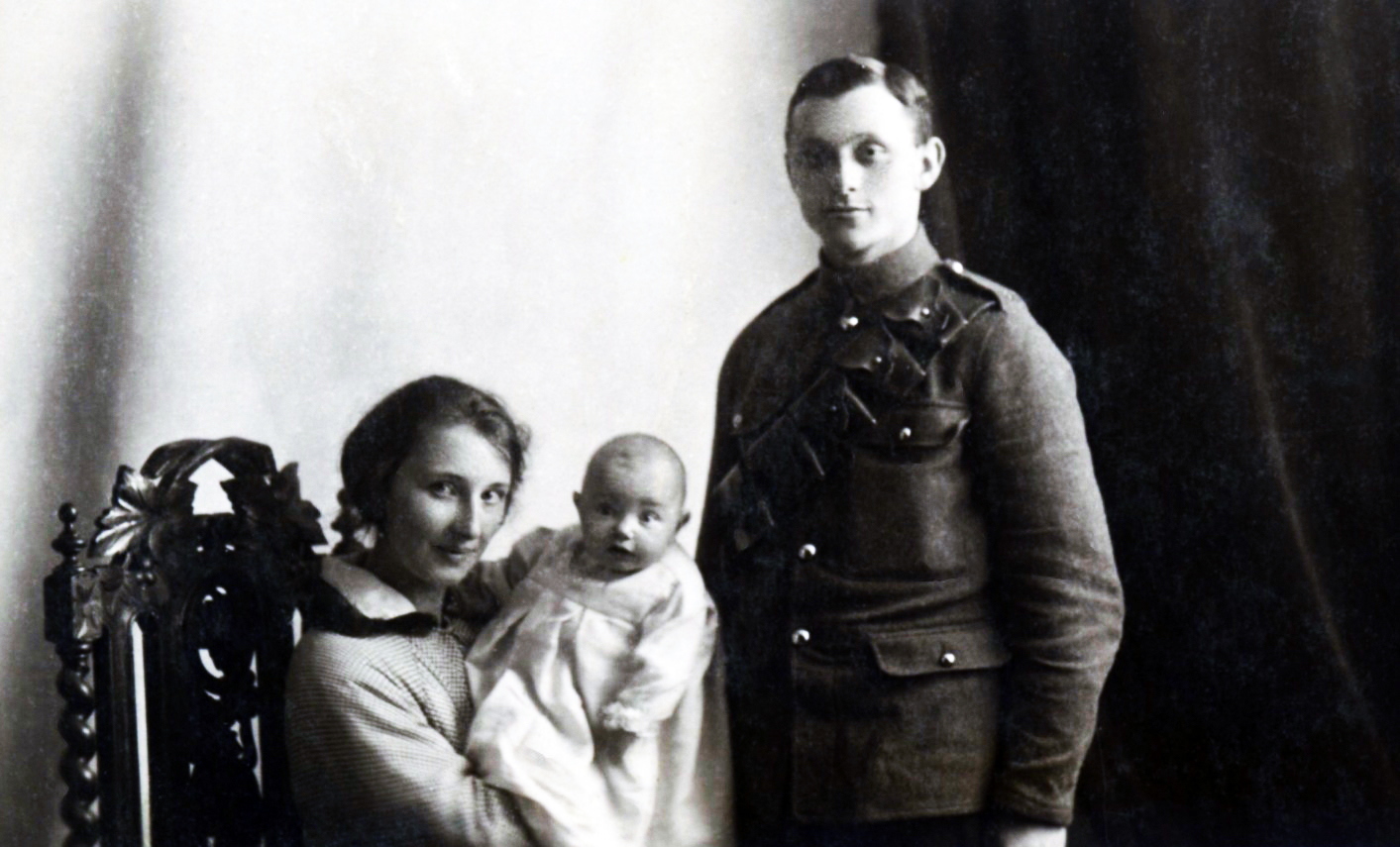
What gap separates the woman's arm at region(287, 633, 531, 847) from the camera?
1.86 meters

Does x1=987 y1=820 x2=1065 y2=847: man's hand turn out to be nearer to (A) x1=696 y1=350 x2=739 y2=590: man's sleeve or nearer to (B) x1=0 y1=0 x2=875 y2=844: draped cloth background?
(A) x1=696 y1=350 x2=739 y2=590: man's sleeve

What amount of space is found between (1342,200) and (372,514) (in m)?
1.36

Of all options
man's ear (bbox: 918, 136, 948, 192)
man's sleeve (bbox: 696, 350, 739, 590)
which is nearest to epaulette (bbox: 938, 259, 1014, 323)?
man's ear (bbox: 918, 136, 948, 192)

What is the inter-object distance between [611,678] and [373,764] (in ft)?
1.03

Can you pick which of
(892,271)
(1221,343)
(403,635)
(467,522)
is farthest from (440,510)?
(1221,343)

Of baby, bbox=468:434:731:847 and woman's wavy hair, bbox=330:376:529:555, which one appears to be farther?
woman's wavy hair, bbox=330:376:529:555

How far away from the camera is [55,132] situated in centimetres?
203

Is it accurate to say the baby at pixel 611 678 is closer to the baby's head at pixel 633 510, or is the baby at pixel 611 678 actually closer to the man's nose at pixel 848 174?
the baby's head at pixel 633 510

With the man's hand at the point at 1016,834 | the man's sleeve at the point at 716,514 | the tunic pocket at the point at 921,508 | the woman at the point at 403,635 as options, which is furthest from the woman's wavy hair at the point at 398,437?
the man's hand at the point at 1016,834

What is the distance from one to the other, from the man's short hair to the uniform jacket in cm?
18

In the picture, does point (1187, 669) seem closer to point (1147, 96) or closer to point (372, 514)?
point (1147, 96)

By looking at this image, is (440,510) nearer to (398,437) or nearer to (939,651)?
(398,437)

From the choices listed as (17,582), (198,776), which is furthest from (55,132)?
(198,776)

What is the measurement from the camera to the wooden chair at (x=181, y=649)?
185 cm
